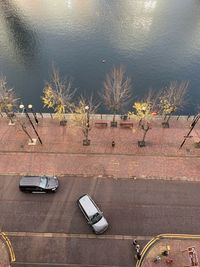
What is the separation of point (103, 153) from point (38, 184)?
36.9 ft

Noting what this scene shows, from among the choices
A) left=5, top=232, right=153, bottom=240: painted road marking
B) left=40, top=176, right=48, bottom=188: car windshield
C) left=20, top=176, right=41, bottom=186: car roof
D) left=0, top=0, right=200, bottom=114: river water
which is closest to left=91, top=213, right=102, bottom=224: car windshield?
left=5, top=232, right=153, bottom=240: painted road marking

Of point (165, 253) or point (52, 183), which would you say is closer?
point (165, 253)

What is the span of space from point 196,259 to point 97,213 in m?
12.6

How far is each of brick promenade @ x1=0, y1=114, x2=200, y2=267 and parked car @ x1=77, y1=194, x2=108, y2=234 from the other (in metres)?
5.10

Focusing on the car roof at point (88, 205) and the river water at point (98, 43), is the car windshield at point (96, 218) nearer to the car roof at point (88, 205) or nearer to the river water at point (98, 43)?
the car roof at point (88, 205)

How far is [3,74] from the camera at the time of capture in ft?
209

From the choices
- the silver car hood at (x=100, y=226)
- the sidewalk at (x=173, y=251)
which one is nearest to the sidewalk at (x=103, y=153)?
the silver car hood at (x=100, y=226)

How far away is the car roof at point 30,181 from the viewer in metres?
35.4

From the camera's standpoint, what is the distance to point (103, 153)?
41250mm

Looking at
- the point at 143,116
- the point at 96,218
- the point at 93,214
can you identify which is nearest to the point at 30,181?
the point at 93,214

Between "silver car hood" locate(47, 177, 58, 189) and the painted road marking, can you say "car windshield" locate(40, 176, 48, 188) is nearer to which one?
"silver car hood" locate(47, 177, 58, 189)

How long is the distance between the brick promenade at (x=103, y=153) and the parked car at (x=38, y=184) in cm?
248

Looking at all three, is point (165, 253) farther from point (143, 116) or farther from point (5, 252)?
point (143, 116)

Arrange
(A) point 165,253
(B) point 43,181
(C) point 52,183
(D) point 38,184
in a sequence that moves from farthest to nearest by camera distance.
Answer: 1. (C) point 52,183
2. (B) point 43,181
3. (D) point 38,184
4. (A) point 165,253
